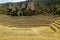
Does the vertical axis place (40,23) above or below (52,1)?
below

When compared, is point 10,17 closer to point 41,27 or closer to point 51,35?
point 41,27

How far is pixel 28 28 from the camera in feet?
11.0

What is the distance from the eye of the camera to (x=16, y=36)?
2814 mm

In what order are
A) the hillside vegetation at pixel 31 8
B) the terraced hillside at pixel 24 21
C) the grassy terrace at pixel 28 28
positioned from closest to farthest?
the grassy terrace at pixel 28 28
the terraced hillside at pixel 24 21
the hillside vegetation at pixel 31 8

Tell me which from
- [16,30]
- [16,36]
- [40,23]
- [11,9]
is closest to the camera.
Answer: [16,36]

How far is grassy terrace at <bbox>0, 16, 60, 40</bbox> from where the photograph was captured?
278 cm

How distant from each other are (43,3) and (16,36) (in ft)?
4.85

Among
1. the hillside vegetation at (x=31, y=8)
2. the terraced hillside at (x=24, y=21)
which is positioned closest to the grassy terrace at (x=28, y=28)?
the terraced hillside at (x=24, y=21)

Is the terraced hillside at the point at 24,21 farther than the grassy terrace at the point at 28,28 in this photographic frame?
Yes

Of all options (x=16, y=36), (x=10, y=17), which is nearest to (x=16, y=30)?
(x=16, y=36)

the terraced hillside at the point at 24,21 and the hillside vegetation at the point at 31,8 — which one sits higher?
the hillside vegetation at the point at 31,8

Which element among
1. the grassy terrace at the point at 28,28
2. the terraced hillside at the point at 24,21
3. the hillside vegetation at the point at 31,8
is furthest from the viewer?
the hillside vegetation at the point at 31,8

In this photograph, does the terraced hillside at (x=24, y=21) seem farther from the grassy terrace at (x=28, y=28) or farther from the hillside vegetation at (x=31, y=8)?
the hillside vegetation at (x=31, y=8)

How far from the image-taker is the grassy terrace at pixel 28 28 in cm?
278
